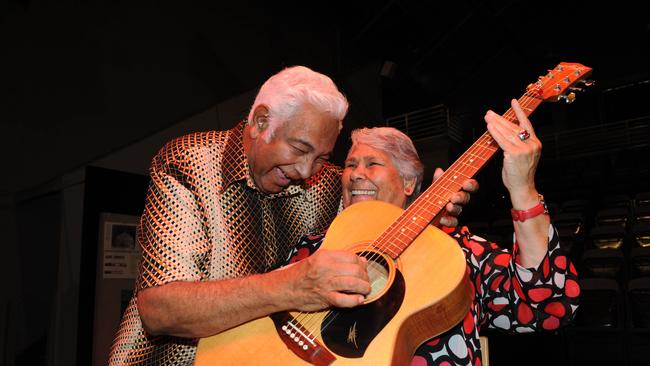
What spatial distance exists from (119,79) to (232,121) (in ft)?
6.43

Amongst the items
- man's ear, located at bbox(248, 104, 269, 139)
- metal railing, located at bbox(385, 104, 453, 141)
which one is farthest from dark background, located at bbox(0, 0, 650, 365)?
man's ear, located at bbox(248, 104, 269, 139)

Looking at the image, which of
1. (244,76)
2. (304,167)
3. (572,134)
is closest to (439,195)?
(304,167)

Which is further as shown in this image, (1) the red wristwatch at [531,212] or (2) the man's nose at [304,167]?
(2) the man's nose at [304,167]

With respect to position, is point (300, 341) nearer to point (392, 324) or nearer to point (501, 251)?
point (392, 324)

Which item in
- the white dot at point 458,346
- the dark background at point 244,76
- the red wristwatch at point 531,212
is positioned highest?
the dark background at point 244,76

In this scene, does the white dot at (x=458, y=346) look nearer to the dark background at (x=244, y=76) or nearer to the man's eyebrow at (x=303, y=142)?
the man's eyebrow at (x=303, y=142)

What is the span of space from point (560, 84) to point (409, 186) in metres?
0.75

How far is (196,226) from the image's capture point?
1.46 metres

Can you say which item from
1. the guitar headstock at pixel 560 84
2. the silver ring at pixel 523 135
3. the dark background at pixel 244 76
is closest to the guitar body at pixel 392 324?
the silver ring at pixel 523 135

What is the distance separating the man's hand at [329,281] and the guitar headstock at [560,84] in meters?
0.87

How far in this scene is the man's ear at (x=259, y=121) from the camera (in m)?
1.60

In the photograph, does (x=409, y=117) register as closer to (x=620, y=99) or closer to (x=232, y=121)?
(x=620, y=99)

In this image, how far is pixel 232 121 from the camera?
24.8 ft

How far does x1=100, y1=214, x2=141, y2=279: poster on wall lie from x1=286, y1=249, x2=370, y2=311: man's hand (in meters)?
3.60
